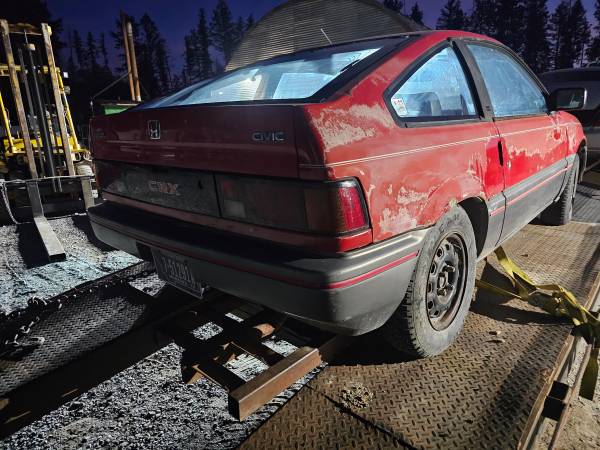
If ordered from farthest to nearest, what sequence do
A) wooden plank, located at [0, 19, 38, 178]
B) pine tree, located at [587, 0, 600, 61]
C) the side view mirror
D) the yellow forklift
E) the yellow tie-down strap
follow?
1. pine tree, located at [587, 0, 600, 61]
2. wooden plank, located at [0, 19, 38, 178]
3. the yellow forklift
4. the side view mirror
5. the yellow tie-down strap

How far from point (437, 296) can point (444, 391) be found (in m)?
0.46

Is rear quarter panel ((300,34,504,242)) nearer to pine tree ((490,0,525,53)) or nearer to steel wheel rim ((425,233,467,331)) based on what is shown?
steel wheel rim ((425,233,467,331))

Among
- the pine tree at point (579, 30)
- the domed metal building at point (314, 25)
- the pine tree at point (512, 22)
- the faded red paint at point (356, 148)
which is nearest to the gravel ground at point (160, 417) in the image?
the faded red paint at point (356, 148)

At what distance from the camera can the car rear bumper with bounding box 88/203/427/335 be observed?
56.4 inches

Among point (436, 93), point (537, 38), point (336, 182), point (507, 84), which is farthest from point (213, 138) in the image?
point (537, 38)

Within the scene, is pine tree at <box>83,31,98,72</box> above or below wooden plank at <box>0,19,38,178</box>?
above

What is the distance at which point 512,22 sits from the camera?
48.9 meters

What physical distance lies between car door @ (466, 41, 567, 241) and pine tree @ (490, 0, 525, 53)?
55.1 meters

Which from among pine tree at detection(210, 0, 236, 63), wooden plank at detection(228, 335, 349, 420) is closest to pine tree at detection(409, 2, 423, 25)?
pine tree at detection(210, 0, 236, 63)

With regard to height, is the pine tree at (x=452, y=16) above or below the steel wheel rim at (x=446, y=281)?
above

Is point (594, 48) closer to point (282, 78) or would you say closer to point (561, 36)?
point (561, 36)

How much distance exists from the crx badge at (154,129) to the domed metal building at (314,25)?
30.5 feet

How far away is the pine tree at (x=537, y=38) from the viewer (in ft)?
156

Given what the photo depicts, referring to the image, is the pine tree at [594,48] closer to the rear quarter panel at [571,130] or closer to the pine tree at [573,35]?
the pine tree at [573,35]
